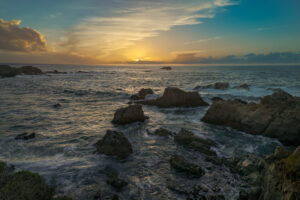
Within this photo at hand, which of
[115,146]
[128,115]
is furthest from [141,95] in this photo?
[115,146]

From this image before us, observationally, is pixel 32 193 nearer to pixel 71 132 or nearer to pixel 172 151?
pixel 172 151

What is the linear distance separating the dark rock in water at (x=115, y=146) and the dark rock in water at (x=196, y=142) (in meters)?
4.18

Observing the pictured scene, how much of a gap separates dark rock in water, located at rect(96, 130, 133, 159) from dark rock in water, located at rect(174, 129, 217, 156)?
418cm

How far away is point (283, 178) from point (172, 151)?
7548mm

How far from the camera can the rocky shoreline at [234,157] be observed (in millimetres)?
4930

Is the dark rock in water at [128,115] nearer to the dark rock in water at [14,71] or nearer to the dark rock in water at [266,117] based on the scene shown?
the dark rock in water at [266,117]

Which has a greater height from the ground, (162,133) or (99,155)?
(162,133)

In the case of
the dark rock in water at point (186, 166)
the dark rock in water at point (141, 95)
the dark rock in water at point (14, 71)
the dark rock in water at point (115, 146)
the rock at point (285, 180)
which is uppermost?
the dark rock in water at point (14, 71)

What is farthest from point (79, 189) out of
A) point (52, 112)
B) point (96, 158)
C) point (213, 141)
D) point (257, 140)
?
point (52, 112)

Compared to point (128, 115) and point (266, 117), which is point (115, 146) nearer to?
point (128, 115)

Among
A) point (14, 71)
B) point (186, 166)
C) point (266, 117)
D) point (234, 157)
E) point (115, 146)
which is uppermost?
point (14, 71)

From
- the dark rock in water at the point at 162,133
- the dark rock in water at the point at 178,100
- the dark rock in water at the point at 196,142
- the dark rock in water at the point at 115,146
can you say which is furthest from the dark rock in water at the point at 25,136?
the dark rock in water at the point at 178,100

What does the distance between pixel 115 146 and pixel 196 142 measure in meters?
5.77

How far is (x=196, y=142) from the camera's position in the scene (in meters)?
12.3
